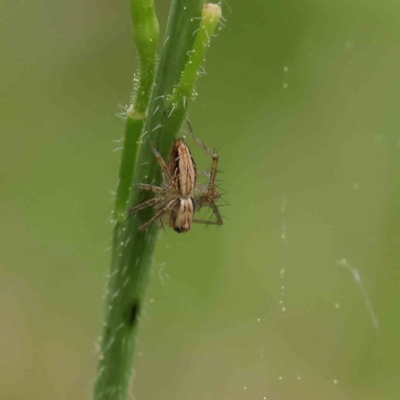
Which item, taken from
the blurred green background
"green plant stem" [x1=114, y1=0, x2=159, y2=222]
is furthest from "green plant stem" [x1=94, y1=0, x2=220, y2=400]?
the blurred green background

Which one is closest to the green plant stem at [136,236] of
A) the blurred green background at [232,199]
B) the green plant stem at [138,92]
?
the green plant stem at [138,92]

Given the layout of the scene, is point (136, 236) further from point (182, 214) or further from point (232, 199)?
point (232, 199)

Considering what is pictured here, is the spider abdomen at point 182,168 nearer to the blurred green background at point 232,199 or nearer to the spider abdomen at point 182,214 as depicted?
the spider abdomen at point 182,214

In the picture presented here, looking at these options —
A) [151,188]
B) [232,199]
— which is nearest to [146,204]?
[151,188]

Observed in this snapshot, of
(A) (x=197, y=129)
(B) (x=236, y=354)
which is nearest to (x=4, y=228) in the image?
(A) (x=197, y=129)

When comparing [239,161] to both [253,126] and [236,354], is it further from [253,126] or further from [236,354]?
[236,354]

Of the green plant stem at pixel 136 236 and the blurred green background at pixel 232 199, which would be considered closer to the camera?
the green plant stem at pixel 136 236

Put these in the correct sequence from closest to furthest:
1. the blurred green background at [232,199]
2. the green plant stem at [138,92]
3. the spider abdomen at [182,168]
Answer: the green plant stem at [138,92]
the spider abdomen at [182,168]
the blurred green background at [232,199]

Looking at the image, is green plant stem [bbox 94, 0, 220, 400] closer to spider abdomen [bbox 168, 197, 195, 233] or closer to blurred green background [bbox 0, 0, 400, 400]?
spider abdomen [bbox 168, 197, 195, 233]
